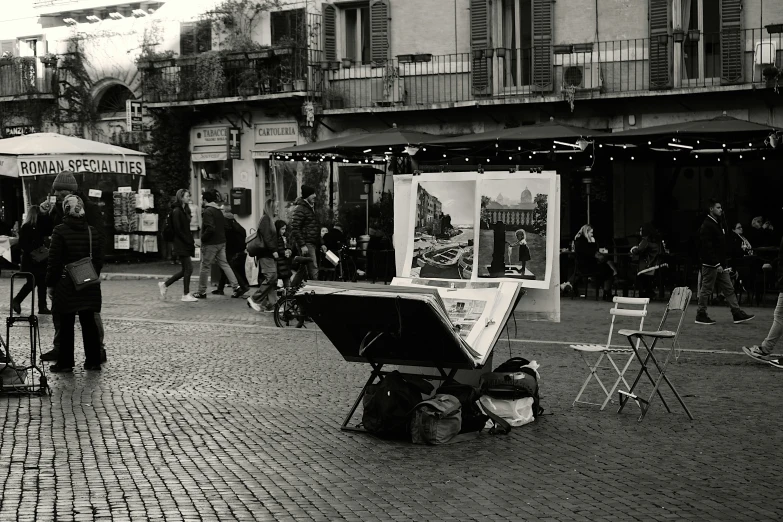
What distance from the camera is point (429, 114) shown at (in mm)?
27125

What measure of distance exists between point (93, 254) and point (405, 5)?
17456 millimetres

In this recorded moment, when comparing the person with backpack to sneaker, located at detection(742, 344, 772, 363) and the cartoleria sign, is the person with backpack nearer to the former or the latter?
the cartoleria sign

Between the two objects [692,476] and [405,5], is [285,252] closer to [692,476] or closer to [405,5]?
[692,476]

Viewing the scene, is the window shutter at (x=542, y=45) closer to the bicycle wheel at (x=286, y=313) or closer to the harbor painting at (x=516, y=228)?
the bicycle wheel at (x=286, y=313)

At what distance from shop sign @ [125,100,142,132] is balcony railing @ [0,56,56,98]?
12.1 feet

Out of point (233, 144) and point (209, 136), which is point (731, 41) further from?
point (209, 136)

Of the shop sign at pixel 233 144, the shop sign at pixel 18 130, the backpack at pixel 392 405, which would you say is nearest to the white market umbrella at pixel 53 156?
the shop sign at pixel 233 144

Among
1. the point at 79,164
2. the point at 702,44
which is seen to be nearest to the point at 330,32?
the point at 79,164

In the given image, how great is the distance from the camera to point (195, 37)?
3066cm

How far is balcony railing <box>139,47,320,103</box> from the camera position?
1126 inches

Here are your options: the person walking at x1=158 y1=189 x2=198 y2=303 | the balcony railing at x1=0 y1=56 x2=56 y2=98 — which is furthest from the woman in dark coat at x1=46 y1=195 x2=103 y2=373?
the balcony railing at x1=0 y1=56 x2=56 y2=98

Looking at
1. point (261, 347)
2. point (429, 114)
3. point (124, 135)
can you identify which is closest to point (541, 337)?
point (261, 347)

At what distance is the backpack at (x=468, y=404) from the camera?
8539 millimetres

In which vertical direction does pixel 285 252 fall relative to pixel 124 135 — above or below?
below
